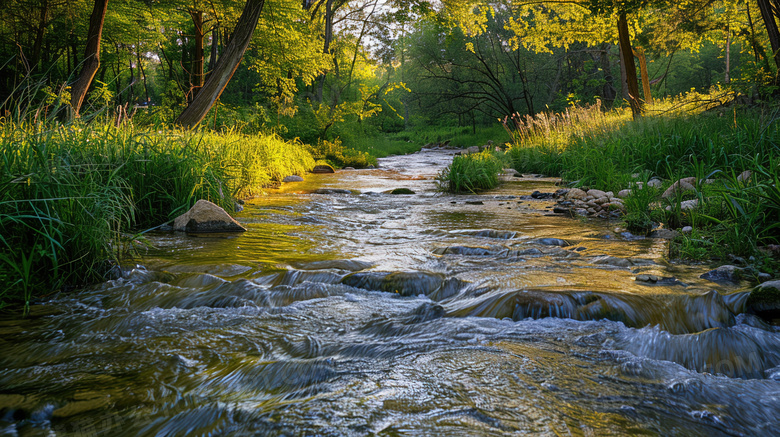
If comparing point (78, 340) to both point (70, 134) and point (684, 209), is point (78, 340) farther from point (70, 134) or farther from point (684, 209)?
point (684, 209)

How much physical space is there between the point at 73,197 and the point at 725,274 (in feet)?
13.8

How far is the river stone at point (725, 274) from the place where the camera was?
2982 mm

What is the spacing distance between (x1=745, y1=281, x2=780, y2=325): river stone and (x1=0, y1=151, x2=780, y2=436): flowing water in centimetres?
6

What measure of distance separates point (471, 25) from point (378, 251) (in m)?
12.3

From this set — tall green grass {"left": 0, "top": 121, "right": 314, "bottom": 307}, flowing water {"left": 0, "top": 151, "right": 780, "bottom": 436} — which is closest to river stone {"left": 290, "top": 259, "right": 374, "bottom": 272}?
flowing water {"left": 0, "top": 151, "right": 780, "bottom": 436}

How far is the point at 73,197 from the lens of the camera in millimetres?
2680

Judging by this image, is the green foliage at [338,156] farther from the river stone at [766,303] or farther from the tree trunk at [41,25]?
the river stone at [766,303]

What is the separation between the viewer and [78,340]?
2.21 metres

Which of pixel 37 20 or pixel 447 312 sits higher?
pixel 37 20

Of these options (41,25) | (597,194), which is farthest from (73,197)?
(41,25)

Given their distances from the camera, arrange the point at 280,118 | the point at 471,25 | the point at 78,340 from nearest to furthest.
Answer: the point at 78,340 → the point at 471,25 → the point at 280,118

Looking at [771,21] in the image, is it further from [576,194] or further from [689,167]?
[576,194]

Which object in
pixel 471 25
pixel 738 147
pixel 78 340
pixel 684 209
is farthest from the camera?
pixel 471 25

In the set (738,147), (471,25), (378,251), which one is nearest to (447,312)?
(378,251)
